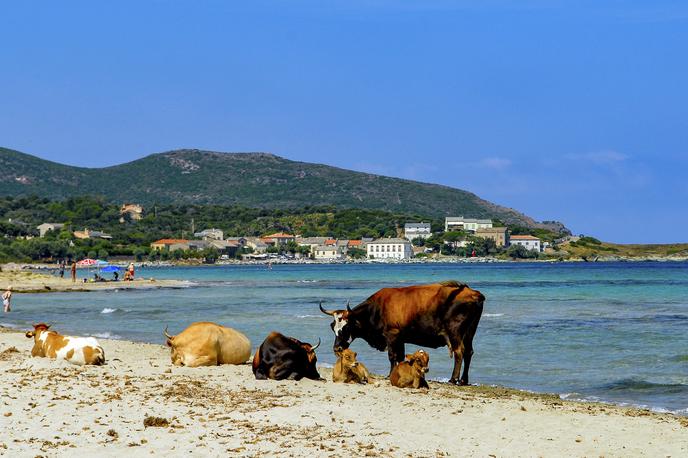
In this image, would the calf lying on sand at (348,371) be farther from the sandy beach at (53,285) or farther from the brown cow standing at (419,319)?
the sandy beach at (53,285)

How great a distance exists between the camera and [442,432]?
34.3 feet

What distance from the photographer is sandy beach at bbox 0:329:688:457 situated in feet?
31.4

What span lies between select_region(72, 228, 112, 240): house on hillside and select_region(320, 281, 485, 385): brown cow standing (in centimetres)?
16903

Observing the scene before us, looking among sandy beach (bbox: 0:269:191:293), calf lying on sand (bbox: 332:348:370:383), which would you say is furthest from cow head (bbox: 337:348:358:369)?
sandy beach (bbox: 0:269:191:293)

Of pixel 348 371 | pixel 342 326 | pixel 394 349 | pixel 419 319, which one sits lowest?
pixel 348 371

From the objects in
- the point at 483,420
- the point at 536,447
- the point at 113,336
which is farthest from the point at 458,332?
the point at 113,336

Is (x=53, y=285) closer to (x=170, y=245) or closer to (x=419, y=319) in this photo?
(x=419, y=319)

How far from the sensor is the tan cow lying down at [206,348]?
52.0 ft

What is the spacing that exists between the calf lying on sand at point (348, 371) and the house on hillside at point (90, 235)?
557 feet

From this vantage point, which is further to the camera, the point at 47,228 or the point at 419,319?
the point at 47,228

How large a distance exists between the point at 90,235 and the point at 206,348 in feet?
588

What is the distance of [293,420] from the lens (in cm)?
1085

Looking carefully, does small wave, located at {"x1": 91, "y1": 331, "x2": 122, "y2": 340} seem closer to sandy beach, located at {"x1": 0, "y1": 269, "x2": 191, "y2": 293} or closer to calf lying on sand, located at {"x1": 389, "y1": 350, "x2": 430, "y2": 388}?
calf lying on sand, located at {"x1": 389, "y1": 350, "x2": 430, "y2": 388}

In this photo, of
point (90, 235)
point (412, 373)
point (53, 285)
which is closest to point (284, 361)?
point (412, 373)
